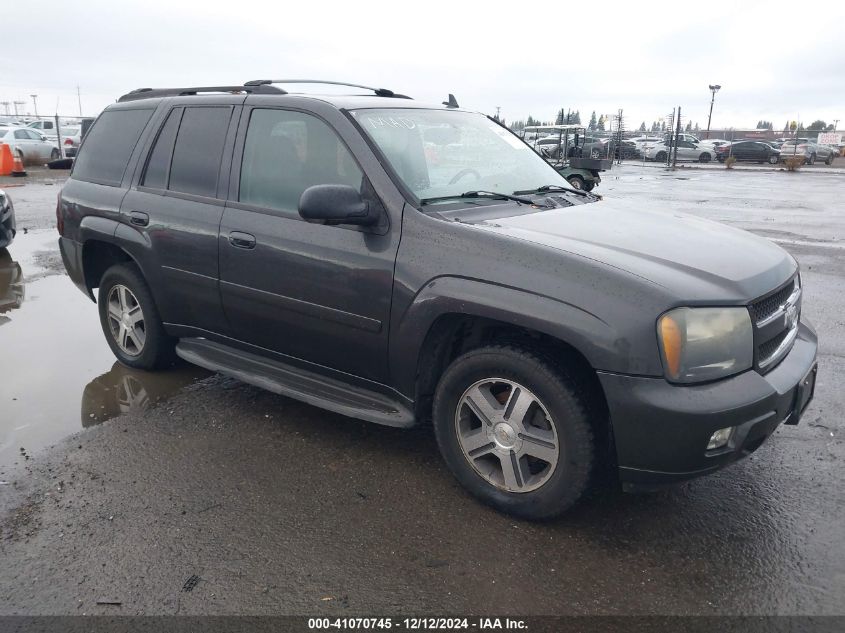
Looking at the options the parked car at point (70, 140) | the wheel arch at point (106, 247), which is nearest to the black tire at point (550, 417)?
the wheel arch at point (106, 247)

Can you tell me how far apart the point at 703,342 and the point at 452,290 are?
1033mm

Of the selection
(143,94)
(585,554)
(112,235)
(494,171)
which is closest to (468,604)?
(585,554)

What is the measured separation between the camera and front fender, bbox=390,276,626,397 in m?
2.69

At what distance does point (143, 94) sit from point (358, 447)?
9.91 feet

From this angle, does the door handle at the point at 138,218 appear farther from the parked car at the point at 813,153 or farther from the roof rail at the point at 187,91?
the parked car at the point at 813,153

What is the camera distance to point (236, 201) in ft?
12.9

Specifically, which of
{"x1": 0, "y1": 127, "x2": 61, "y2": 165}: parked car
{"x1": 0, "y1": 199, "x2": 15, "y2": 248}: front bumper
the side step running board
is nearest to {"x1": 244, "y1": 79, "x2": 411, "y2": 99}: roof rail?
the side step running board

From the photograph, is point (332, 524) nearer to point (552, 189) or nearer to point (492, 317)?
point (492, 317)

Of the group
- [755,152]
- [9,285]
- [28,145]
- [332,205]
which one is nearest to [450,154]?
[332,205]

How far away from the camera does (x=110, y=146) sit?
4.84 metres

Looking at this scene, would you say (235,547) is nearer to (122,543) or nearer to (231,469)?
(122,543)

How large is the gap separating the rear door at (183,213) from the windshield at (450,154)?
1.01 meters

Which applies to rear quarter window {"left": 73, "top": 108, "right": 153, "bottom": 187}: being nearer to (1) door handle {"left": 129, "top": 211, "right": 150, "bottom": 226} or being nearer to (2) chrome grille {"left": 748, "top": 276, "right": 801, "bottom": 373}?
(1) door handle {"left": 129, "top": 211, "right": 150, "bottom": 226}

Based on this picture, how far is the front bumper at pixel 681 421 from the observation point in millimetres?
2607
